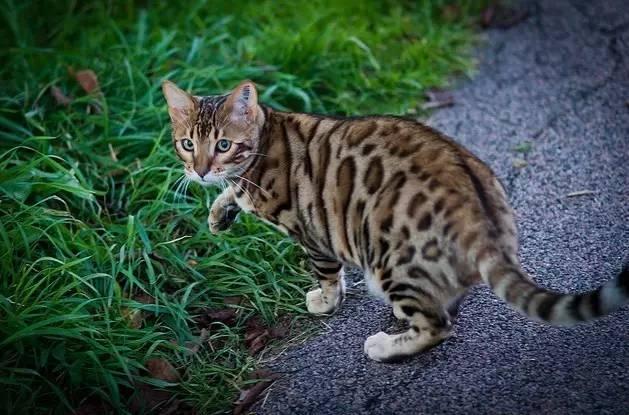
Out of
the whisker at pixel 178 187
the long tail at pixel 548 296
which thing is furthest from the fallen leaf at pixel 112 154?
the long tail at pixel 548 296

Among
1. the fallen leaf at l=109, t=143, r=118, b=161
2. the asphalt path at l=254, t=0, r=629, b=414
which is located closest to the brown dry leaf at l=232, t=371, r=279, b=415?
the asphalt path at l=254, t=0, r=629, b=414

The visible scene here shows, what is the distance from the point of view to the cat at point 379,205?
10.7ft

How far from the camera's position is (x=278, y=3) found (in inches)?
268

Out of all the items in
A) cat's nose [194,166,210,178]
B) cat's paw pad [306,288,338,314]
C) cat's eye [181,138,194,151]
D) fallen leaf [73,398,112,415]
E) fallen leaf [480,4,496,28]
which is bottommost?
fallen leaf [73,398,112,415]

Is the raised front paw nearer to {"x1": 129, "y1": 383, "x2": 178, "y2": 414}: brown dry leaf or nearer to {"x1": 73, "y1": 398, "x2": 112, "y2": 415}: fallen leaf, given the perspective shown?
{"x1": 129, "y1": 383, "x2": 178, "y2": 414}: brown dry leaf

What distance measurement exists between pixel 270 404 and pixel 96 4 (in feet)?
13.9

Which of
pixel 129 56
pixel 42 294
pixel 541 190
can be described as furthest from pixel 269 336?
pixel 129 56

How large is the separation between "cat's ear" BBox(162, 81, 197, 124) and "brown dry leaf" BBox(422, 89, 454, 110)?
2165 millimetres

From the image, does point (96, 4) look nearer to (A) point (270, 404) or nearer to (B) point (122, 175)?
(B) point (122, 175)

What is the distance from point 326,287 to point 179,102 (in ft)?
3.64

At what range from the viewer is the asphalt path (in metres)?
3.47

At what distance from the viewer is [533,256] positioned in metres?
4.32

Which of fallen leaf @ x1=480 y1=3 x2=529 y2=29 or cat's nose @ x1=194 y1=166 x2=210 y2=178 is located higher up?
cat's nose @ x1=194 y1=166 x2=210 y2=178

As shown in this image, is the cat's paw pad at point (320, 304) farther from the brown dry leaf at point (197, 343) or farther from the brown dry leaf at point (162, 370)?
the brown dry leaf at point (162, 370)
